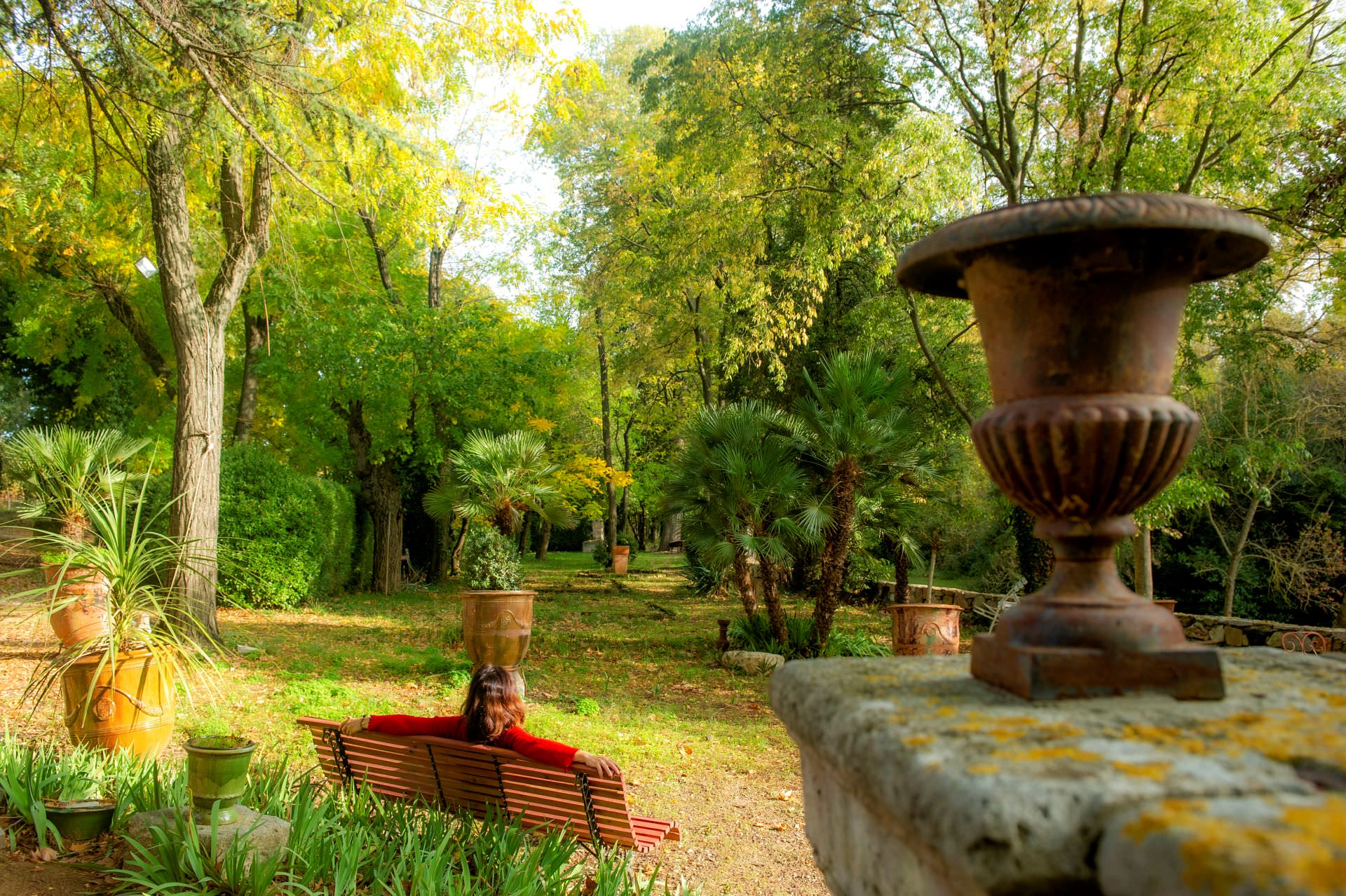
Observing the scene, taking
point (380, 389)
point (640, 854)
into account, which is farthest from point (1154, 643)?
point (380, 389)

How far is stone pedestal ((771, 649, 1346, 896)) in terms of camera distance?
0.85 metres

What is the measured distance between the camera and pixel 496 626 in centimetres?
951

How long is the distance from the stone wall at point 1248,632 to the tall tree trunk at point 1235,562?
2.13 metres

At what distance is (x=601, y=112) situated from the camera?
23875mm

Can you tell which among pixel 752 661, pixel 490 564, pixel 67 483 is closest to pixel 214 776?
pixel 67 483

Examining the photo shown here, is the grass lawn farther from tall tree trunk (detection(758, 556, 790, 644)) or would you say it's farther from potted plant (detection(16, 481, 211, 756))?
tall tree trunk (detection(758, 556, 790, 644))

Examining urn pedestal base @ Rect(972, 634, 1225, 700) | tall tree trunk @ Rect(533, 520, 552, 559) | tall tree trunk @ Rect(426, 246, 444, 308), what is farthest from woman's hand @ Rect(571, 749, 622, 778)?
tall tree trunk @ Rect(533, 520, 552, 559)

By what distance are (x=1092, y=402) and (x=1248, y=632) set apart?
12.4m

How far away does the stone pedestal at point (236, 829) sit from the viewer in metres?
3.60

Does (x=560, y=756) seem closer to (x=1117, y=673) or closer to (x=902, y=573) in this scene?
(x=1117, y=673)

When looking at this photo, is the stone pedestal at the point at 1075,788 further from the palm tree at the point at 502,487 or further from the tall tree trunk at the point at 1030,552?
the tall tree trunk at the point at 1030,552

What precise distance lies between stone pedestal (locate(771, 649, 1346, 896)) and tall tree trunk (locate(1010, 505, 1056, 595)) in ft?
41.8

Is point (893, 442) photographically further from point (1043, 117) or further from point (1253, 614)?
point (1253, 614)

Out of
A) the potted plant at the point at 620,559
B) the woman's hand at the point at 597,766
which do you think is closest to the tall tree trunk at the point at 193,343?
the woman's hand at the point at 597,766
